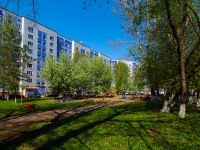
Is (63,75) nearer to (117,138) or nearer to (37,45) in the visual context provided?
(117,138)

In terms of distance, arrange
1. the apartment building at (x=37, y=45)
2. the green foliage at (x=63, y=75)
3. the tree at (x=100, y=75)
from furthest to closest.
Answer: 1. the apartment building at (x=37, y=45)
2. the tree at (x=100, y=75)
3. the green foliage at (x=63, y=75)

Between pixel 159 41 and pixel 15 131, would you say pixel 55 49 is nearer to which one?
pixel 159 41

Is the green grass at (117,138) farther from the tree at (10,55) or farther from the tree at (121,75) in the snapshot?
the tree at (121,75)

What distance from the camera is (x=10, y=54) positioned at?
37406 millimetres

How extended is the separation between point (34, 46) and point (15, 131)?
61477 millimetres

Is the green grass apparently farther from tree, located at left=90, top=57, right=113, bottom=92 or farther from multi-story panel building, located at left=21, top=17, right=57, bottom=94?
multi-story panel building, located at left=21, top=17, right=57, bottom=94

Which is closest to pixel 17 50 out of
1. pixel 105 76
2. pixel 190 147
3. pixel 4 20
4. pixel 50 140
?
pixel 4 20

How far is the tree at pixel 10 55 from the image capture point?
36156 millimetres

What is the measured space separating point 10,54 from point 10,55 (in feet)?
0.52

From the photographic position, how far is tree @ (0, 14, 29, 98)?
1423 inches

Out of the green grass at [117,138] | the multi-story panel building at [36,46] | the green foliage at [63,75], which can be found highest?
the multi-story panel building at [36,46]

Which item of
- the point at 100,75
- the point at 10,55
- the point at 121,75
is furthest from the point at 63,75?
the point at 121,75

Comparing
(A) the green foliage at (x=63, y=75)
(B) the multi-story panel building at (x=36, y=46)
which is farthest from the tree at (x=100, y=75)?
(B) the multi-story panel building at (x=36, y=46)

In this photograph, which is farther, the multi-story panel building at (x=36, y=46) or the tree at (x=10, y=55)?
the multi-story panel building at (x=36, y=46)
